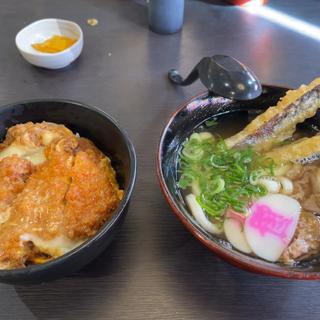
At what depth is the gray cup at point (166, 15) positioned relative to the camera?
1.52 m

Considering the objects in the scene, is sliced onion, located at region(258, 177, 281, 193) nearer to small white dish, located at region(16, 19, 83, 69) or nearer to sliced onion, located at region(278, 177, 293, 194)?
sliced onion, located at region(278, 177, 293, 194)

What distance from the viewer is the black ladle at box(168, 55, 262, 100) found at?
1043 mm

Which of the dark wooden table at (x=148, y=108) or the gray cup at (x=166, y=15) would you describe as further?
the gray cup at (x=166, y=15)

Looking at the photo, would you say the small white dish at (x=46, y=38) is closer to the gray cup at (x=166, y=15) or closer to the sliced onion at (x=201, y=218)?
the gray cup at (x=166, y=15)

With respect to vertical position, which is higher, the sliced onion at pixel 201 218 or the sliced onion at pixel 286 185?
the sliced onion at pixel 286 185

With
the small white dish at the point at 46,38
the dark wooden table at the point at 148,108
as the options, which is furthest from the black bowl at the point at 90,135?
the small white dish at the point at 46,38

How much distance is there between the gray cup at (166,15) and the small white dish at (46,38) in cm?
34

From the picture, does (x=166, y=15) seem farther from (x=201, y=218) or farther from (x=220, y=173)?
(x=201, y=218)

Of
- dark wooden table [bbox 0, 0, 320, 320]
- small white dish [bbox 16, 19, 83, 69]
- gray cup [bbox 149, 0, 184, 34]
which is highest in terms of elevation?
gray cup [bbox 149, 0, 184, 34]

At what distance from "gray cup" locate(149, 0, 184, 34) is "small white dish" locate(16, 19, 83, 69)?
13.2 inches

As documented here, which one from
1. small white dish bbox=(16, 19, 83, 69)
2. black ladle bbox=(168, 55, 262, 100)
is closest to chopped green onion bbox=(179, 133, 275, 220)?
black ladle bbox=(168, 55, 262, 100)

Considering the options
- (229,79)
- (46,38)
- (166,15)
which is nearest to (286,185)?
(229,79)

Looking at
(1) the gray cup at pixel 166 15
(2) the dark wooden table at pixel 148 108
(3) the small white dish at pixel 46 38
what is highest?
(1) the gray cup at pixel 166 15

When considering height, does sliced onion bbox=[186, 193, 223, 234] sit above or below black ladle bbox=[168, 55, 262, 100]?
below
